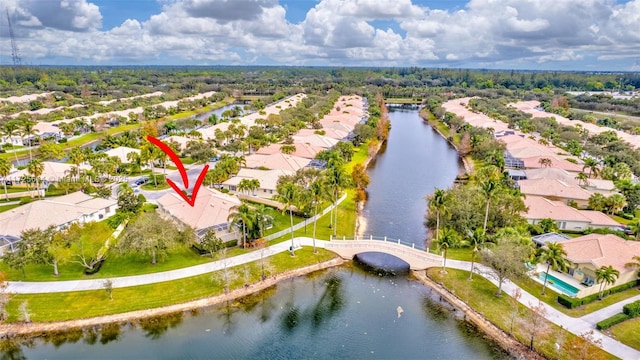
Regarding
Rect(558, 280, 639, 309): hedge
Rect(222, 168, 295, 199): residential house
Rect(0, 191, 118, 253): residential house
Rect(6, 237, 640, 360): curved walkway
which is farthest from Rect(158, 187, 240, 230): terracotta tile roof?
Rect(558, 280, 639, 309): hedge

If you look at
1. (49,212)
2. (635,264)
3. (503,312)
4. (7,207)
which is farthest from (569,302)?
(7,207)

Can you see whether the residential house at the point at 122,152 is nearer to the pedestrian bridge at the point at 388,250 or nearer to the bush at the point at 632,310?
the pedestrian bridge at the point at 388,250

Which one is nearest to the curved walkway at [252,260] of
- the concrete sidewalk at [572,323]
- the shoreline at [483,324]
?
the concrete sidewalk at [572,323]

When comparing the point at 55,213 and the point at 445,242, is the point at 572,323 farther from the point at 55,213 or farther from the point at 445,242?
the point at 55,213

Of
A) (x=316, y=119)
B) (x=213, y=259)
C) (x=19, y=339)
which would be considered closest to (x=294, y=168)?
(x=213, y=259)

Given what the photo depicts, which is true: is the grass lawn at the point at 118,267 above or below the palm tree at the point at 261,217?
below

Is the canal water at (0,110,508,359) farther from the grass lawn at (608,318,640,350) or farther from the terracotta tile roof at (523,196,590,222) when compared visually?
the terracotta tile roof at (523,196,590,222)
